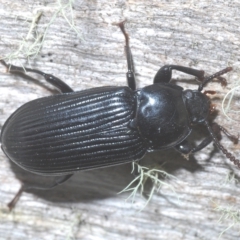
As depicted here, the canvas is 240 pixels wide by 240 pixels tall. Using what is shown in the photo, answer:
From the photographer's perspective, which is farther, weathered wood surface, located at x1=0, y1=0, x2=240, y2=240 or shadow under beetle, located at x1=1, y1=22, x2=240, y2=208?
weathered wood surface, located at x1=0, y1=0, x2=240, y2=240

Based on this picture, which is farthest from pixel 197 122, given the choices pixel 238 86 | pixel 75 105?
pixel 75 105

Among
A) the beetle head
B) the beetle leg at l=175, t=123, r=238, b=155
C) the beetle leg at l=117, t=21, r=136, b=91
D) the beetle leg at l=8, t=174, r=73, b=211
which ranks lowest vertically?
the beetle leg at l=8, t=174, r=73, b=211

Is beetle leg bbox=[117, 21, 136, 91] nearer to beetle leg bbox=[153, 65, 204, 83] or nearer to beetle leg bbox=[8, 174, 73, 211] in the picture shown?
beetle leg bbox=[153, 65, 204, 83]

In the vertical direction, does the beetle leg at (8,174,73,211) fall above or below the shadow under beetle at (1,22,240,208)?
below

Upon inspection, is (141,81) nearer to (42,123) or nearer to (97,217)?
(42,123)

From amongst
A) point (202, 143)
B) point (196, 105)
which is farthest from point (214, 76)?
point (202, 143)

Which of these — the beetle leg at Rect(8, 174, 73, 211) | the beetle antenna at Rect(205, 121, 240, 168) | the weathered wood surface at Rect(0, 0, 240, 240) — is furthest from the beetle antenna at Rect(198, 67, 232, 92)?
the beetle leg at Rect(8, 174, 73, 211)

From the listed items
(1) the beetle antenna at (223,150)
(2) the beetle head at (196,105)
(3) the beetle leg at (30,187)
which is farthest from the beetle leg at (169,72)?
(3) the beetle leg at (30,187)

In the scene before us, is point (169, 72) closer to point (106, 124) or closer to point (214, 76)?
point (214, 76)
